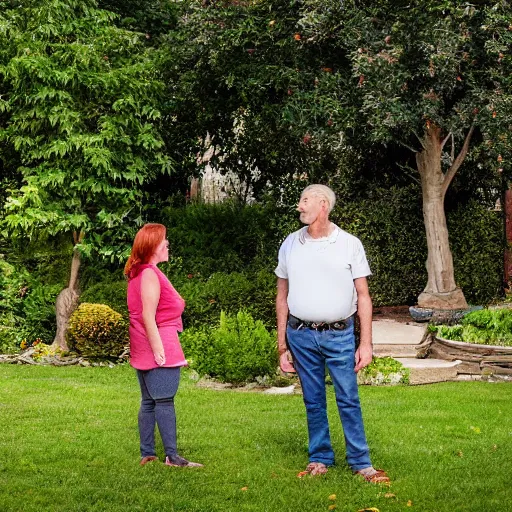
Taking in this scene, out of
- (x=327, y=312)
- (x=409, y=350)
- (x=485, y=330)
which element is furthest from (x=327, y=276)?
(x=409, y=350)

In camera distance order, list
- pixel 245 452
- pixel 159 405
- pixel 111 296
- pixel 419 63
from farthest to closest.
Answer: pixel 419 63
pixel 111 296
pixel 245 452
pixel 159 405

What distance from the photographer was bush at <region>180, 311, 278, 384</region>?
10.4m

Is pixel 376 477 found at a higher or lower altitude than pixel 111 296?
lower

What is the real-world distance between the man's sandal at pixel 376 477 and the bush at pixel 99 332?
664cm

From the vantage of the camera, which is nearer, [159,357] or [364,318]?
[364,318]

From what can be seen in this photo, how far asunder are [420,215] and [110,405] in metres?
9.45

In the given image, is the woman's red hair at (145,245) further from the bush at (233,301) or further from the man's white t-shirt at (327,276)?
the bush at (233,301)

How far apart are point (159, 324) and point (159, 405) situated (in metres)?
0.54

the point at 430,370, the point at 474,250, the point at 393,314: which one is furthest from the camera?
the point at 474,250

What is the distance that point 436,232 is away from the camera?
16.2m

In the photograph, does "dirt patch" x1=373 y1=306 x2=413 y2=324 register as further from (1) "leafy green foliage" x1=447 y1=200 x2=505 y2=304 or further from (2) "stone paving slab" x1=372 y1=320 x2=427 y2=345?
(1) "leafy green foliage" x1=447 y1=200 x2=505 y2=304

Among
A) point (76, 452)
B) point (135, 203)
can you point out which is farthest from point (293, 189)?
point (76, 452)

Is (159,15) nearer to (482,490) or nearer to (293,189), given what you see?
(293,189)

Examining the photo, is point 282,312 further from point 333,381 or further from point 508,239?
point 508,239
